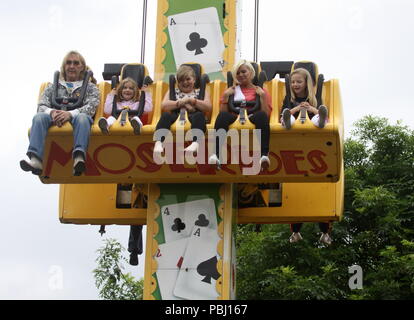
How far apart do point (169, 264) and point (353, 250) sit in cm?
950

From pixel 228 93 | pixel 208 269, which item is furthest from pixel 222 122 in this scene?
pixel 208 269

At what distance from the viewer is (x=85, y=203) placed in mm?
15398

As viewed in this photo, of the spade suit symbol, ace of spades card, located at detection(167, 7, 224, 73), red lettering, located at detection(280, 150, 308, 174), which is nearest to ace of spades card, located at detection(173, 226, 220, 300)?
the spade suit symbol

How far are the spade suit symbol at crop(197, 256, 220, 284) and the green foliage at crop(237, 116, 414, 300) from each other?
6811mm

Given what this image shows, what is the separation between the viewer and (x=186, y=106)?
42.9 feet

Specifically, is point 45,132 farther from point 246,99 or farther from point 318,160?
point 318,160

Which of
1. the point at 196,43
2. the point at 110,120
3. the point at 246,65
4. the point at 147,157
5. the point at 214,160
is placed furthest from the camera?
the point at 196,43

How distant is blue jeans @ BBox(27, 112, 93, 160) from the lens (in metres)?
12.6

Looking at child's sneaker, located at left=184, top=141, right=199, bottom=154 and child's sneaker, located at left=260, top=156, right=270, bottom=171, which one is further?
child's sneaker, located at left=184, top=141, right=199, bottom=154

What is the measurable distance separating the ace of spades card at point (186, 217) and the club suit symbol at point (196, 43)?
213 centimetres

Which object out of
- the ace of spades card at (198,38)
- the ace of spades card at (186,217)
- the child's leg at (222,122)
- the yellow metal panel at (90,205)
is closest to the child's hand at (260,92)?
the child's leg at (222,122)

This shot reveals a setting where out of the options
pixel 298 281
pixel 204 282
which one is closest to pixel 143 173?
pixel 204 282

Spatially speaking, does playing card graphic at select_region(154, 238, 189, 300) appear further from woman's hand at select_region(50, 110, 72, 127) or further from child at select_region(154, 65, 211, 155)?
woman's hand at select_region(50, 110, 72, 127)

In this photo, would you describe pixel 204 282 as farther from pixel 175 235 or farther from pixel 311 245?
pixel 311 245
